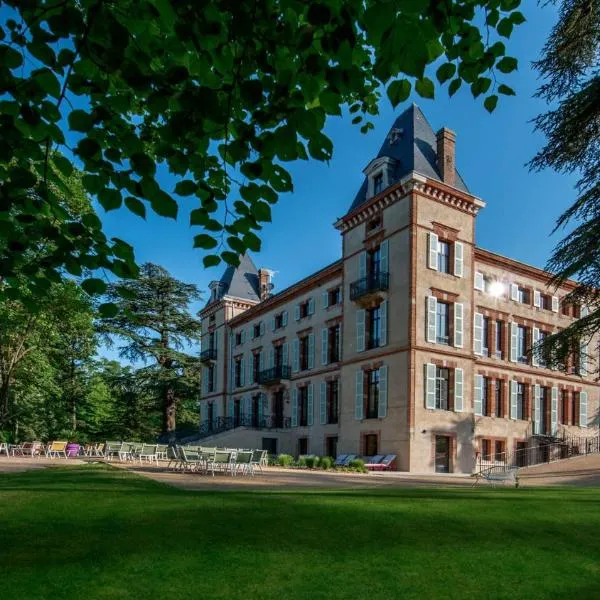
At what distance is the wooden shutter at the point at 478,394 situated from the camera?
91.6 ft

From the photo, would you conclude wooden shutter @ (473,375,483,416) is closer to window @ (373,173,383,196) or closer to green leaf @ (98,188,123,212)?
window @ (373,173,383,196)

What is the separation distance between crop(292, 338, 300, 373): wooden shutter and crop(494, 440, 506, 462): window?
12115 millimetres

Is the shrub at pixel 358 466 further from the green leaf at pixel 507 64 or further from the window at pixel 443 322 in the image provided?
the green leaf at pixel 507 64

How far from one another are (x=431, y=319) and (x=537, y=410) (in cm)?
1007

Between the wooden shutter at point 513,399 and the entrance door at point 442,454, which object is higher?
the wooden shutter at point 513,399

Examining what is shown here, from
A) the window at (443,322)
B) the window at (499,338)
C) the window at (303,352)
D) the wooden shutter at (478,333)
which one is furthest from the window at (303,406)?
the window at (499,338)

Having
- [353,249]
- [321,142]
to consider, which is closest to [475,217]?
[353,249]

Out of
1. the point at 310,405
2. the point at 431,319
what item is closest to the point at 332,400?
the point at 310,405

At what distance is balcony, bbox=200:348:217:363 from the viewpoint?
45.8 m

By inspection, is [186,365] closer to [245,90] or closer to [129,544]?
[129,544]

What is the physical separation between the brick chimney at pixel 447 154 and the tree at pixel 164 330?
21889 mm

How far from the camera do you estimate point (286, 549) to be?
5.88 m

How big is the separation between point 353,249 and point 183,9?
27.2m

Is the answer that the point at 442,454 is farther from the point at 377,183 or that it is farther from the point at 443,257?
the point at 377,183
